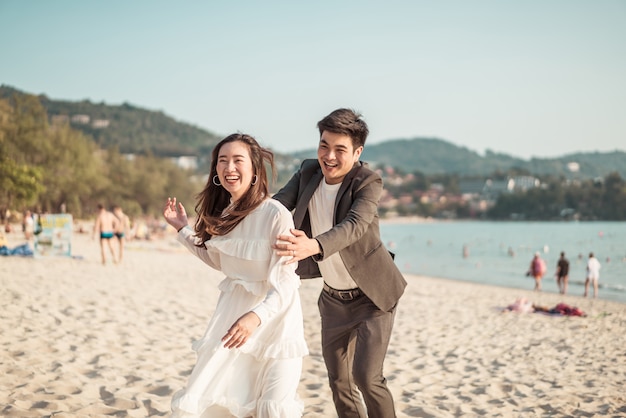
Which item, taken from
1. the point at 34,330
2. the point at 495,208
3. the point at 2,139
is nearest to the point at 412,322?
the point at 34,330

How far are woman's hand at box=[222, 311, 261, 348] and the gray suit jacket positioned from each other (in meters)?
0.78

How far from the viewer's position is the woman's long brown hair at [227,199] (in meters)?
2.91

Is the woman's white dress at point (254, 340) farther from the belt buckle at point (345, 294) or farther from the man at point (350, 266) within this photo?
the belt buckle at point (345, 294)

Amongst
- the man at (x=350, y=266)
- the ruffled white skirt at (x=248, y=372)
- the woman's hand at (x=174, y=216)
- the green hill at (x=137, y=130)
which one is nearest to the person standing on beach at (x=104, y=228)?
the woman's hand at (x=174, y=216)

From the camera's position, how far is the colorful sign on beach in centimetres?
1744

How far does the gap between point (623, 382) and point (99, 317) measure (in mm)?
6653

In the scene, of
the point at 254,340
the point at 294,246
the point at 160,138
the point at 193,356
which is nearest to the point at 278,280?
the point at 294,246

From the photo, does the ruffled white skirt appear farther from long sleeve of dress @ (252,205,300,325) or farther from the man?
the man

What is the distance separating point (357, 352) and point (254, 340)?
0.88m

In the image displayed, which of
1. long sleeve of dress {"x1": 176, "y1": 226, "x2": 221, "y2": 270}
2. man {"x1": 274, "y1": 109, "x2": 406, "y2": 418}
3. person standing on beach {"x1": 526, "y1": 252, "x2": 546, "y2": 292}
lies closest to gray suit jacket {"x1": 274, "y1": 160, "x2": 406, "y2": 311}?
man {"x1": 274, "y1": 109, "x2": 406, "y2": 418}

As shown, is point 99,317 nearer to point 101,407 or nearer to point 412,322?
point 101,407

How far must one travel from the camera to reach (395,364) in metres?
7.07

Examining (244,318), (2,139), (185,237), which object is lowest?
(244,318)

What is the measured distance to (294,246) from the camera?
270cm
